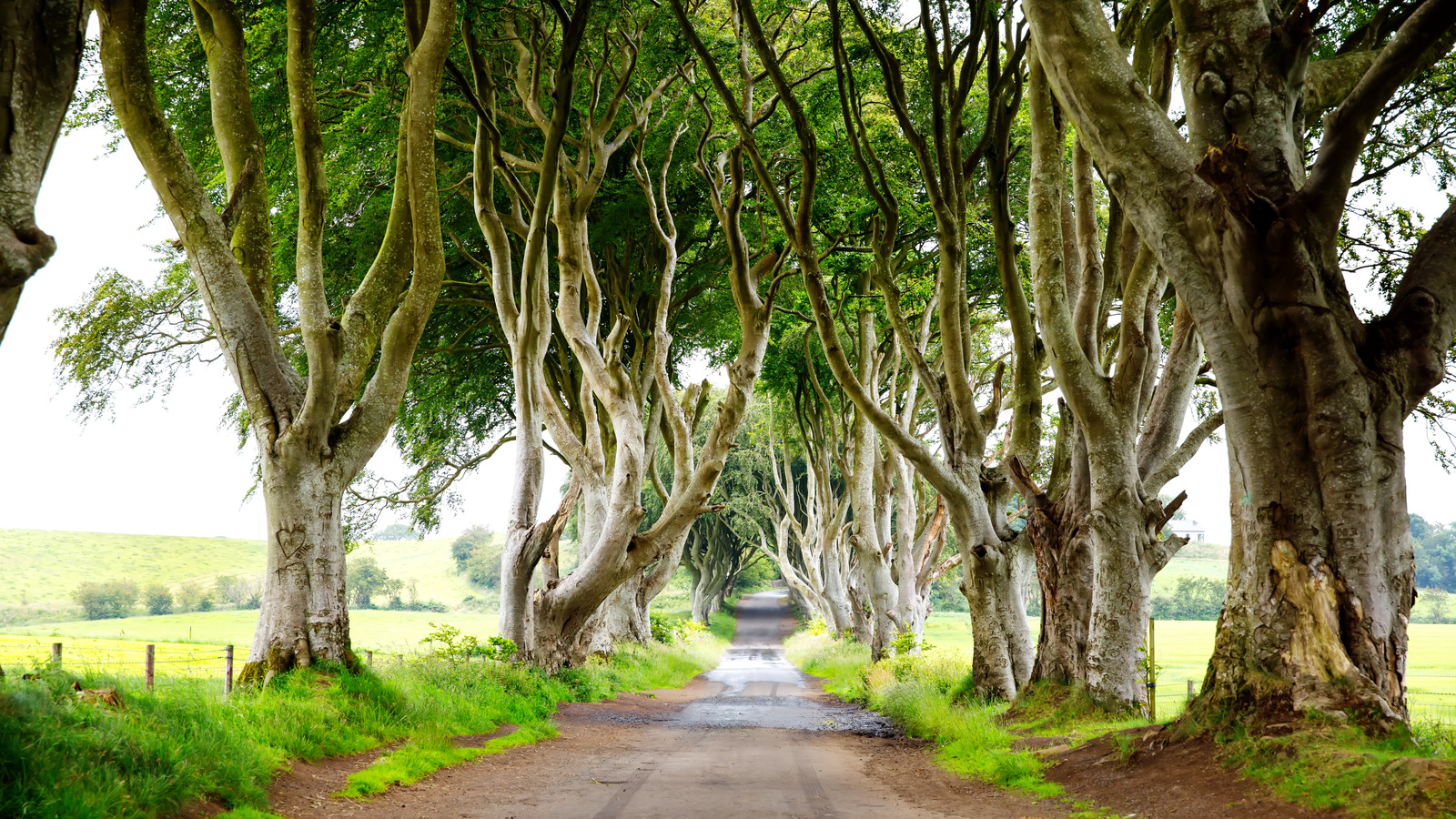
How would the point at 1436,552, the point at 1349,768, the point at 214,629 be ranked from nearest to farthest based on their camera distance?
1. the point at 1349,768
2. the point at 214,629
3. the point at 1436,552

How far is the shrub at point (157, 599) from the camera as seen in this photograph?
5816 cm

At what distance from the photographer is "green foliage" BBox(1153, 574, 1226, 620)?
80.2m

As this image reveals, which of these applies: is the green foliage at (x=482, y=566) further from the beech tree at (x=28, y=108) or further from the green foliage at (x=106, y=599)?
the beech tree at (x=28, y=108)

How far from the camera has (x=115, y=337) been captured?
1464 centimetres

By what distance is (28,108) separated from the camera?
476 centimetres

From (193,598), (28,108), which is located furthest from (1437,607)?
(193,598)

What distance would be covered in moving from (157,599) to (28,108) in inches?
2611

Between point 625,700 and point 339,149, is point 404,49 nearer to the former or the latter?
point 339,149

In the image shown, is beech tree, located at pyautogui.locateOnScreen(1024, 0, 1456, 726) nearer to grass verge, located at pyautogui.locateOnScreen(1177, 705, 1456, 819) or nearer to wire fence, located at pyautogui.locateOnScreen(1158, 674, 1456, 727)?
grass verge, located at pyautogui.locateOnScreen(1177, 705, 1456, 819)

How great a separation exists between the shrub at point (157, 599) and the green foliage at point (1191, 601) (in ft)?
243

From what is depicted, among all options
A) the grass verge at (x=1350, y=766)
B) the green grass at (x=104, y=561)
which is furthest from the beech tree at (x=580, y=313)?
the green grass at (x=104, y=561)

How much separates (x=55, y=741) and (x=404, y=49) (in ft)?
34.1

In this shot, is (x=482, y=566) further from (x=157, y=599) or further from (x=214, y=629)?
(x=214, y=629)

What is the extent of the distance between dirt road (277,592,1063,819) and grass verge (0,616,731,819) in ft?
1.38
